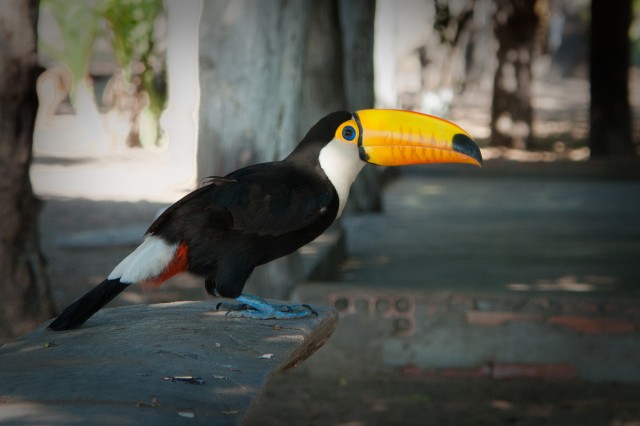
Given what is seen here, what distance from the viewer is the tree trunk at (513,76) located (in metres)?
21.0

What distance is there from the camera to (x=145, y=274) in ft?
13.4

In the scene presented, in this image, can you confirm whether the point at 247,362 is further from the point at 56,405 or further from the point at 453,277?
the point at 453,277

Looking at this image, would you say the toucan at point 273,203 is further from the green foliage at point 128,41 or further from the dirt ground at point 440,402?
the green foliage at point 128,41

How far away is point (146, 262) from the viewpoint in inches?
161

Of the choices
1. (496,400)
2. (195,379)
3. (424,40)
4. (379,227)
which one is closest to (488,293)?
(496,400)

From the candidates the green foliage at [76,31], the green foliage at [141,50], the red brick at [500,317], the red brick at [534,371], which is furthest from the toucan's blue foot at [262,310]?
the green foliage at [76,31]

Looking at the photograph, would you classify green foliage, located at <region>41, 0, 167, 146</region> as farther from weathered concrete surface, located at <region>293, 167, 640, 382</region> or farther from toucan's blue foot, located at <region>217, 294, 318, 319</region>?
toucan's blue foot, located at <region>217, 294, 318, 319</region>

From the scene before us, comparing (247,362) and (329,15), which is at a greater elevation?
(329,15)

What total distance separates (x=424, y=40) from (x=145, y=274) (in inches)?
1203

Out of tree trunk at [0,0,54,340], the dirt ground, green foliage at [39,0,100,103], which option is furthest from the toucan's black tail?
green foliage at [39,0,100,103]

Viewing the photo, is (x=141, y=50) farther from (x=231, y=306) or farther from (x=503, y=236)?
(x=231, y=306)

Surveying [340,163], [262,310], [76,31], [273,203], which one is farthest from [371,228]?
→ [76,31]

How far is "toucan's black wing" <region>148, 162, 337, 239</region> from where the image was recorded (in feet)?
13.7

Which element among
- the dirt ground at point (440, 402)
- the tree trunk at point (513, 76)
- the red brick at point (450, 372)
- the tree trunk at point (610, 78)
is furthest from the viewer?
the tree trunk at point (513, 76)
